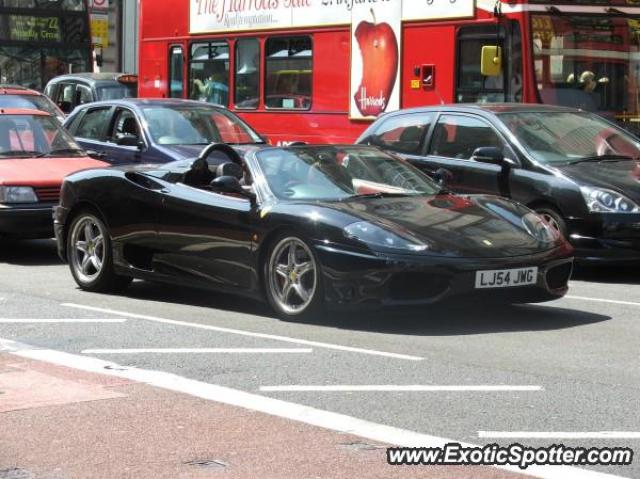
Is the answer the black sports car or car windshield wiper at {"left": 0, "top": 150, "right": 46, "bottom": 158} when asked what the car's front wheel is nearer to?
the black sports car

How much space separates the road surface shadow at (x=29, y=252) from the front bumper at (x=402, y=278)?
5.32 metres

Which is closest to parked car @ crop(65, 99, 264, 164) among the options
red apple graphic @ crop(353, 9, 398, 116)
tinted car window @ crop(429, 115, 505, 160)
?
red apple graphic @ crop(353, 9, 398, 116)

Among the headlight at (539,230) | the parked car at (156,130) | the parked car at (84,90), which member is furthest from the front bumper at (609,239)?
the parked car at (84,90)

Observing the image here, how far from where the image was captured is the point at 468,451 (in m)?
5.61

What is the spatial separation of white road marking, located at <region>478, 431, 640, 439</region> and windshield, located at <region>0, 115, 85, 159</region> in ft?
31.1

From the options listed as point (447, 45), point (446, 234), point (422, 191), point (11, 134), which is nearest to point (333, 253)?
point (446, 234)

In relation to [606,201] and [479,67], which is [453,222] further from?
[479,67]

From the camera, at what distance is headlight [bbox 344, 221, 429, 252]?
865 cm

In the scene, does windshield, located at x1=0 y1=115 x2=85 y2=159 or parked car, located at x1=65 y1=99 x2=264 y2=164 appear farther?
parked car, located at x1=65 y1=99 x2=264 y2=164

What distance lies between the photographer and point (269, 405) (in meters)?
6.57

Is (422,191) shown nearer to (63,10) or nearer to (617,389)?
(617,389)

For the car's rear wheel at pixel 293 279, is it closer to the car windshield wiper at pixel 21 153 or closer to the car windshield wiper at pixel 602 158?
the car windshield wiper at pixel 602 158

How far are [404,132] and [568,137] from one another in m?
1.78

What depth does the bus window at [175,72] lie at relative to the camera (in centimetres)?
2153
